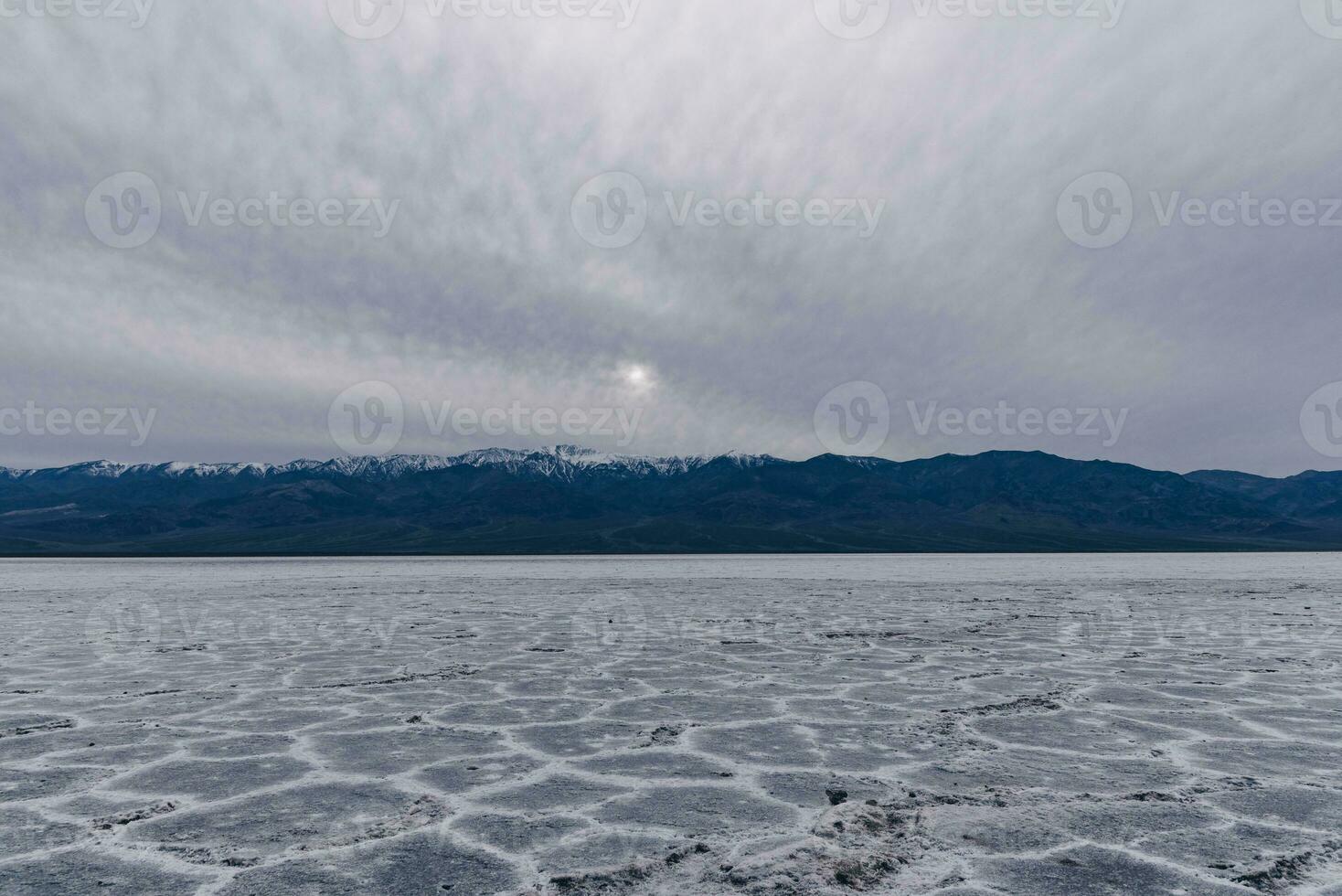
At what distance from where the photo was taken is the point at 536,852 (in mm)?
3928

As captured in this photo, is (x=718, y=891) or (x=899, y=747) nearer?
(x=718, y=891)

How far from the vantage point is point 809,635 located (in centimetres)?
1316

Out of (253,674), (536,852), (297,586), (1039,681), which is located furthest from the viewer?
(297,586)

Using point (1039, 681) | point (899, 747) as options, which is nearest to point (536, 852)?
point (899, 747)

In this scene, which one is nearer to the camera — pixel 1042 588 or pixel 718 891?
pixel 718 891

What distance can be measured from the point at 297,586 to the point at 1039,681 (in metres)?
29.7

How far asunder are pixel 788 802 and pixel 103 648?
1224cm

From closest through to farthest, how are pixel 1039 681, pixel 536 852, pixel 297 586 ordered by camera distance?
pixel 536 852 → pixel 1039 681 → pixel 297 586

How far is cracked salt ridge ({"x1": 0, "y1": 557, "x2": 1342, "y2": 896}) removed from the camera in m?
3.74

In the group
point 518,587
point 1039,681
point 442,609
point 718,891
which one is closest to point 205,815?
point 718,891

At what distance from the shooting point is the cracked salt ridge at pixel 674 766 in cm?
374

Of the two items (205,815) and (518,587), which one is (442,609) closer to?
(518,587)

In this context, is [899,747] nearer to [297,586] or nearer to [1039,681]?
[1039,681]

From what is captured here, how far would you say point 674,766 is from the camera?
5.45 metres
